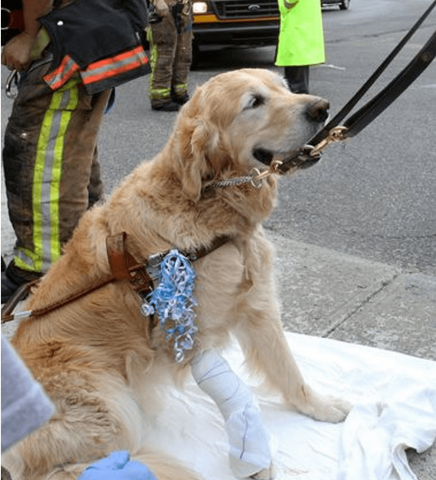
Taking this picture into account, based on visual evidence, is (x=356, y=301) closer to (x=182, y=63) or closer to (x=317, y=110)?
(x=317, y=110)

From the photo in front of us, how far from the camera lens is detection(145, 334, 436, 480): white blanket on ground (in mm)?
2688

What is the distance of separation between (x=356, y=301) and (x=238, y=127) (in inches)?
61.3

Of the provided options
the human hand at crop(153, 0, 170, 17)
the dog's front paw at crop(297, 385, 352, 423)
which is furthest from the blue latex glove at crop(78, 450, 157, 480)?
the human hand at crop(153, 0, 170, 17)

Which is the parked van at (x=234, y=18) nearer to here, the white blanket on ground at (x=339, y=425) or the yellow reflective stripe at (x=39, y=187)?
the yellow reflective stripe at (x=39, y=187)

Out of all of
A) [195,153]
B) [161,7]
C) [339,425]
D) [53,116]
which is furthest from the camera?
[161,7]

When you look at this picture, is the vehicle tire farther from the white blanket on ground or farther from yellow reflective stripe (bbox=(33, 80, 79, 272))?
the white blanket on ground

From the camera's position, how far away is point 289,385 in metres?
2.91

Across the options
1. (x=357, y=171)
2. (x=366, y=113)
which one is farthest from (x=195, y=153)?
(x=357, y=171)

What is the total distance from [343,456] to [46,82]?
2.13 meters

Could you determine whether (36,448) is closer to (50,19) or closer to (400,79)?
(400,79)

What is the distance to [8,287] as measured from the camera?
13.0 ft

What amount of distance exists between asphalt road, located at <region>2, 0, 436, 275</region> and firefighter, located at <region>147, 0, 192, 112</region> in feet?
0.92

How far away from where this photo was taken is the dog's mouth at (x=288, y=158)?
8.18 ft

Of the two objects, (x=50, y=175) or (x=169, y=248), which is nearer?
(x=169, y=248)
